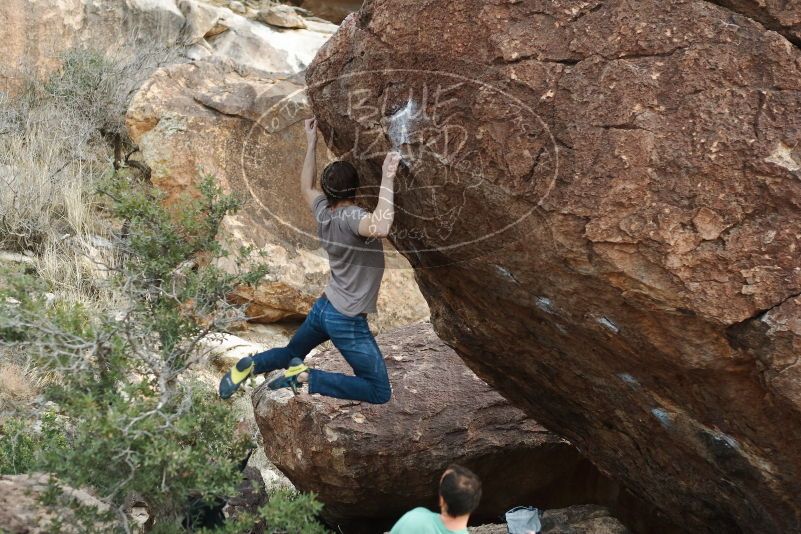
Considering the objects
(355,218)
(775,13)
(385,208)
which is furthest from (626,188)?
(355,218)

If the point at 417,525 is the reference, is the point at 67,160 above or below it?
below

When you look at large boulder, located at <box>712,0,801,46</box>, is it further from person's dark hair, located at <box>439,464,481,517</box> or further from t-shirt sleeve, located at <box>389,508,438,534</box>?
Result: t-shirt sleeve, located at <box>389,508,438,534</box>

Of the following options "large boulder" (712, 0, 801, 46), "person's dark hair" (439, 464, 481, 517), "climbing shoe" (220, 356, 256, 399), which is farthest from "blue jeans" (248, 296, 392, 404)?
"large boulder" (712, 0, 801, 46)

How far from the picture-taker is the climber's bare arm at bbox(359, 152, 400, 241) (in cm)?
409

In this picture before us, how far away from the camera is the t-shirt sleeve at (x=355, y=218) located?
4.41 m

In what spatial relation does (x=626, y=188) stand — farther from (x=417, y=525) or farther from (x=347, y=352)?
(x=347, y=352)

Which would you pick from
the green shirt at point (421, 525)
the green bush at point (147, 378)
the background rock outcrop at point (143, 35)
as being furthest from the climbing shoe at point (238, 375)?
the background rock outcrop at point (143, 35)

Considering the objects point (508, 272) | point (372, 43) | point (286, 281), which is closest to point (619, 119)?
point (508, 272)

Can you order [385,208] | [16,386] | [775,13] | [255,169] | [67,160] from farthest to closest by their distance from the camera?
[67,160], [255,169], [16,386], [385,208], [775,13]

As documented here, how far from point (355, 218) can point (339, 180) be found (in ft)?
0.64

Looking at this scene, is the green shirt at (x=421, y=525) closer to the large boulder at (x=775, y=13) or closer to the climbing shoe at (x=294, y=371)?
the climbing shoe at (x=294, y=371)

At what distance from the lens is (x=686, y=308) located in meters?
3.50

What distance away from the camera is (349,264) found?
463 centimetres

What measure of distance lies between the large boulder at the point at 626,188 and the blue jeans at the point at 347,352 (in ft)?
1.91
